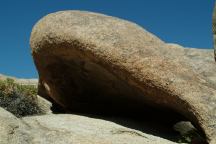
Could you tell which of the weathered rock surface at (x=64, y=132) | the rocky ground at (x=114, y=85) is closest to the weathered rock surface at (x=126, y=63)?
the rocky ground at (x=114, y=85)

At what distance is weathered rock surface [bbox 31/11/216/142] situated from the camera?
7.67 metres

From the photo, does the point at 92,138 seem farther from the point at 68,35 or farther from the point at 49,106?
the point at 49,106

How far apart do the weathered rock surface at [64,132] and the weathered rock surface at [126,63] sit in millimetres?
764

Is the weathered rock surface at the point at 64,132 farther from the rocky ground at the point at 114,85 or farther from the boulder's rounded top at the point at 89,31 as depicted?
the boulder's rounded top at the point at 89,31

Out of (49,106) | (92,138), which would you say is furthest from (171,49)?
(49,106)

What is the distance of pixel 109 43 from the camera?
25.9 ft

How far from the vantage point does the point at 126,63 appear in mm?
7781

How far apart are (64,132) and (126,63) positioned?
5.15 ft

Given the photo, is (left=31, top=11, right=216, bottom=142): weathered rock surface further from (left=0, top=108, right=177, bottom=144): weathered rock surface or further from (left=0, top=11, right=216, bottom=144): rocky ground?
(left=0, top=108, right=177, bottom=144): weathered rock surface

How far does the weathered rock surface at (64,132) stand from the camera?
6489 mm

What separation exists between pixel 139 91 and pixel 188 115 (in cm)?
93

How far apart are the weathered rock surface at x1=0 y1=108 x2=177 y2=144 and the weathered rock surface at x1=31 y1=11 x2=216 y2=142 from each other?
76 centimetres

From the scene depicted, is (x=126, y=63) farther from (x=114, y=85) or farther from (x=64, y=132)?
(x=64, y=132)

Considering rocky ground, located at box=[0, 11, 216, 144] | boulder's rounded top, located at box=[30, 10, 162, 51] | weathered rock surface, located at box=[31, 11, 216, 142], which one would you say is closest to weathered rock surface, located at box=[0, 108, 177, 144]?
rocky ground, located at box=[0, 11, 216, 144]
